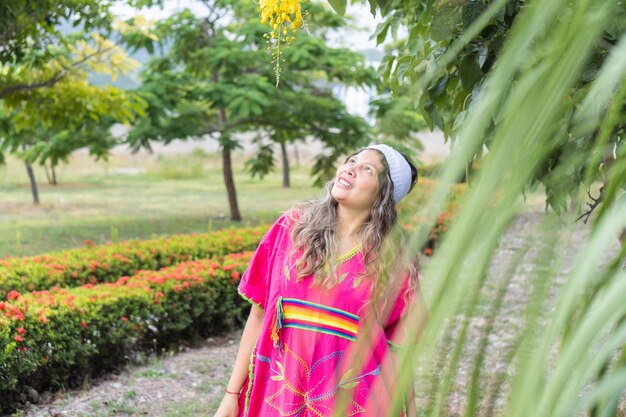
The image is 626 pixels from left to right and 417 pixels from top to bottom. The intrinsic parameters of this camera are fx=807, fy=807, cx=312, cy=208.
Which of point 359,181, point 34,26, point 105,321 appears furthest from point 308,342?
point 34,26

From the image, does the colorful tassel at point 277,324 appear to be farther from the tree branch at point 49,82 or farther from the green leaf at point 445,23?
the tree branch at point 49,82

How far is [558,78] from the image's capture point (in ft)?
1.29

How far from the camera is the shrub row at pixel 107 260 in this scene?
532 cm

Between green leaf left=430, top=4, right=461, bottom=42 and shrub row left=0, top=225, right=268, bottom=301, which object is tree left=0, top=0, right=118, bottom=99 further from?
green leaf left=430, top=4, right=461, bottom=42

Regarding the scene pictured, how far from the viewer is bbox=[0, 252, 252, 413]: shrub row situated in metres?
3.85

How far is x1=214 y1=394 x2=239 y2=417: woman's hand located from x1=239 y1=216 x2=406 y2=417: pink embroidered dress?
49 mm

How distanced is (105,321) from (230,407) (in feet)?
7.99

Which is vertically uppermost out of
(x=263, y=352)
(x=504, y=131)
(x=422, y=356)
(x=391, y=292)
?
(x=504, y=131)

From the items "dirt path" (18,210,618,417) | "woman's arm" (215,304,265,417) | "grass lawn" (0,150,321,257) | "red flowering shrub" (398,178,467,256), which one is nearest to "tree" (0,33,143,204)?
"grass lawn" (0,150,321,257)

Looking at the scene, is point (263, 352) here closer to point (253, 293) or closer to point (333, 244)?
point (253, 293)

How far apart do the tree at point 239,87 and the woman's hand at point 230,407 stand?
7468 mm

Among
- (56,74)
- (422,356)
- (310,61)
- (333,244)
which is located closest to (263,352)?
(333,244)

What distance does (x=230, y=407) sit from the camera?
2178 millimetres

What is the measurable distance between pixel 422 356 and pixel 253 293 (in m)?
1.80
